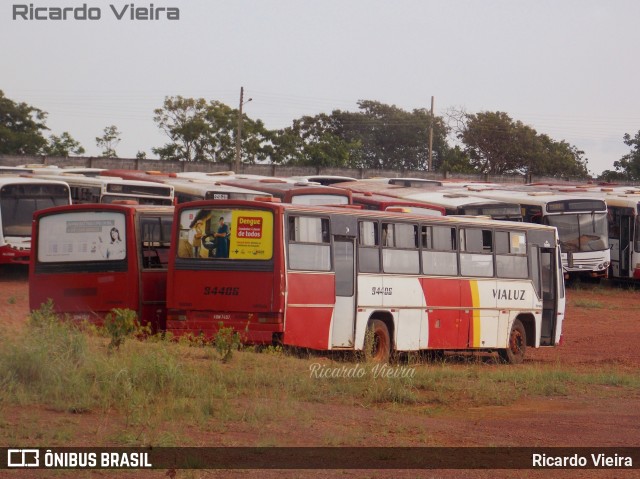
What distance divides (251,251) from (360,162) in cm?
5963

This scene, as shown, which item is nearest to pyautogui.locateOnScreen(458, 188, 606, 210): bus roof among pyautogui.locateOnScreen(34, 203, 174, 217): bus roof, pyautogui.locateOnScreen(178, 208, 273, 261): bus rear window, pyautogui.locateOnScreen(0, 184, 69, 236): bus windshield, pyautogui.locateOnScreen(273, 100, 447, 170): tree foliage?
pyautogui.locateOnScreen(0, 184, 69, 236): bus windshield

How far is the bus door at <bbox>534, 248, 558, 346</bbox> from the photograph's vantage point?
66.7 feet

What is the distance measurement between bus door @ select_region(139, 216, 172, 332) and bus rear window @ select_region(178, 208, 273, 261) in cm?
122

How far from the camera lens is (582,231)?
32938 millimetres

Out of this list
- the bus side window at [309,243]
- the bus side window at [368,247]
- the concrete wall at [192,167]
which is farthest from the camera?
the concrete wall at [192,167]

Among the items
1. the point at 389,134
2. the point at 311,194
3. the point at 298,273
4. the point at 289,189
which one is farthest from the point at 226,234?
the point at 389,134

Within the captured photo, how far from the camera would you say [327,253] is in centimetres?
1572

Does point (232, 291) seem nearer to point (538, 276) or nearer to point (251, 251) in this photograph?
point (251, 251)

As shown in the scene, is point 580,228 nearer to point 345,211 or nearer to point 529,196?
point 529,196

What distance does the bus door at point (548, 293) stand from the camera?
66.7 ft

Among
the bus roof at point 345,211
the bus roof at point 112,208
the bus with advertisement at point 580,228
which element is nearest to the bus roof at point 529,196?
the bus with advertisement at point 580,228

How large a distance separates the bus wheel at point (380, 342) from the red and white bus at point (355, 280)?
0.02m

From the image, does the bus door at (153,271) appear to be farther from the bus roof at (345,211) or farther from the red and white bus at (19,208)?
the red and white bus at (19,208)

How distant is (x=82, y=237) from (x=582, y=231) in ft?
64.7
